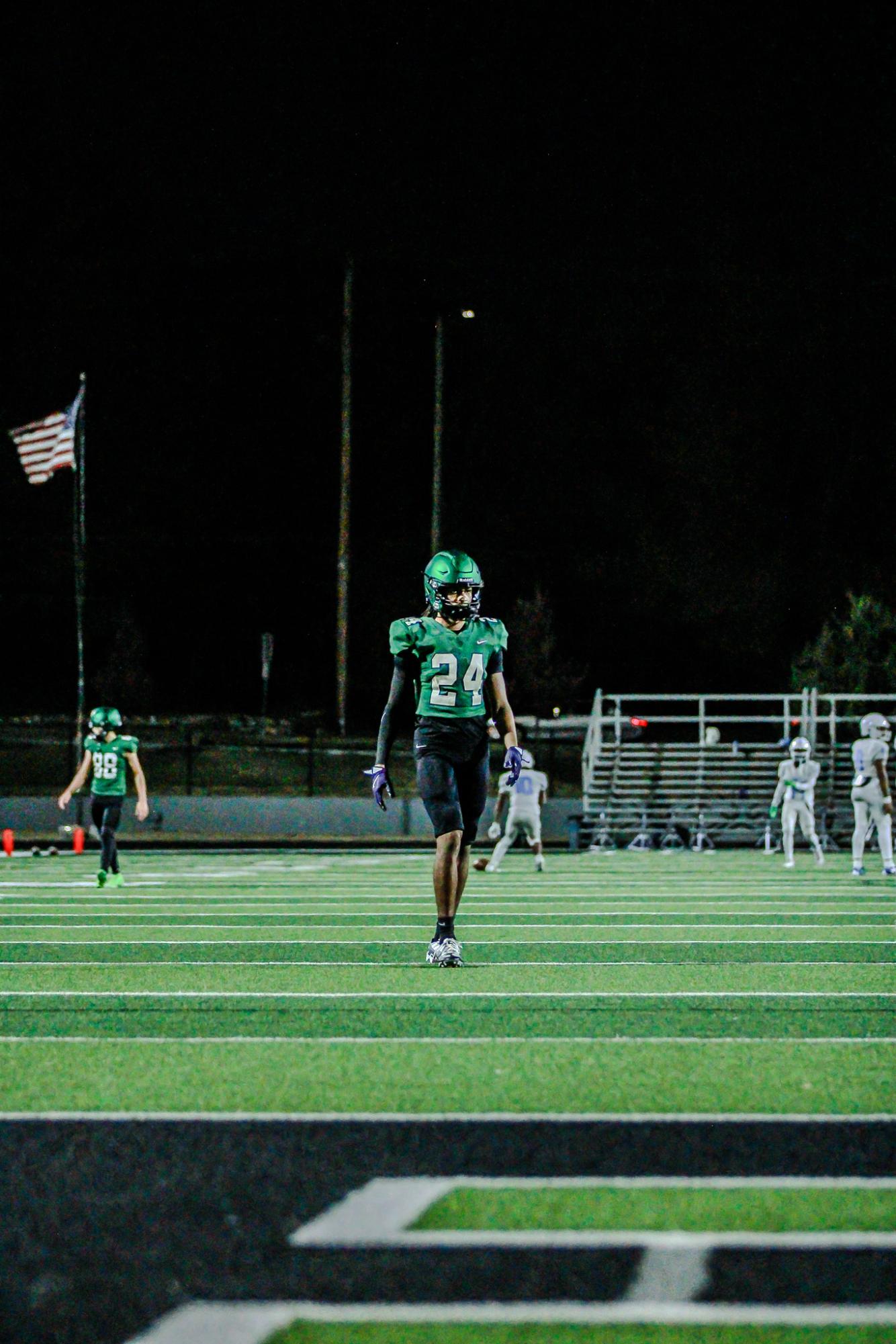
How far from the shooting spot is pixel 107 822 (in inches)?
706

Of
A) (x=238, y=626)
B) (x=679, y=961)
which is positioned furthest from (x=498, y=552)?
(x=679, y=961)

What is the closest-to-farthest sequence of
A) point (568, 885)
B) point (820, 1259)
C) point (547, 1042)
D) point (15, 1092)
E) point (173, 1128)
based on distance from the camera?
point (820, 1259) < point (173, 1128) < point (15, 1092) < point (547, 1042) < point (568, 885)

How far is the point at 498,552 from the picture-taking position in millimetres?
77500

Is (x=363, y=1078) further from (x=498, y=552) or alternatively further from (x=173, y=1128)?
(x=498, y=552)

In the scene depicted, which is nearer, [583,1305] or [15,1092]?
[583,1305]

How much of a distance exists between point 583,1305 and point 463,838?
20.4 ft

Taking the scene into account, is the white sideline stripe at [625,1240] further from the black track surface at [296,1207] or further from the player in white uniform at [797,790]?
the player in white uniform at [797,790]

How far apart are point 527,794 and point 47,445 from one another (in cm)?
1435

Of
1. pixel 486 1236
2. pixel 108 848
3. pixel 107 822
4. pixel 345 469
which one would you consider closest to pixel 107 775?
pixel 107 822

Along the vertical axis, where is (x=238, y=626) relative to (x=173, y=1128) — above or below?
above

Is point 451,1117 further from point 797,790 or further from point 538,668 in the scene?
point 538,668

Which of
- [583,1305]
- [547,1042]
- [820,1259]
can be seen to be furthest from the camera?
[547,1042]

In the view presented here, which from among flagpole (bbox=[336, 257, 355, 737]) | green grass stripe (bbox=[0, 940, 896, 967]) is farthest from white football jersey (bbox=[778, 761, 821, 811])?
flagpole (bbox=[336, 257, 355, 737])

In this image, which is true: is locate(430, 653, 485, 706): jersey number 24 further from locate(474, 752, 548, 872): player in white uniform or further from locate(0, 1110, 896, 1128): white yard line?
locate(474, 752, 548, 872): player in white uniform
